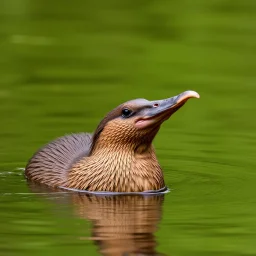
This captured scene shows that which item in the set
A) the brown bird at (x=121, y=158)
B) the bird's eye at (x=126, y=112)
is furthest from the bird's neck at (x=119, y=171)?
the bird's eye at (x=126, y=112)

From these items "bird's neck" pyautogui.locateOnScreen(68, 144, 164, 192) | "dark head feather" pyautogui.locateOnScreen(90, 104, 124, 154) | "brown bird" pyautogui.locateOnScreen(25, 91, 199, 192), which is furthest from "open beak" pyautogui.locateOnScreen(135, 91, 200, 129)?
"bird's neck" pyautogui.locateOnScreen(68, 144, 164, 192)

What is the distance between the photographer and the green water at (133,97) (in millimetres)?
10953

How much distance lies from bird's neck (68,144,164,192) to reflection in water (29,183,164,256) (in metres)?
0.16

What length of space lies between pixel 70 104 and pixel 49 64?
2365 millimetres

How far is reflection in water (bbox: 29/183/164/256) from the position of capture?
34.6 feet

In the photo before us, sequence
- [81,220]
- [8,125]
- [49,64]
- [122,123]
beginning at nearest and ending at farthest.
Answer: [81,220] → [122,123] → [8,125] → [49,64]

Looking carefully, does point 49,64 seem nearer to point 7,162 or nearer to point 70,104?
point 70,104

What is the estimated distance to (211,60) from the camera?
18.1 metres

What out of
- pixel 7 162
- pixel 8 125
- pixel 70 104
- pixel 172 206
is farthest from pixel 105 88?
pixel 172 206

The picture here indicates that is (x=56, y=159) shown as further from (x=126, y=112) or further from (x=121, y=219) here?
(x=121, y=219)

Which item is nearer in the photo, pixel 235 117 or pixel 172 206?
pixel 172 206

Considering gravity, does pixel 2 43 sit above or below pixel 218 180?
above

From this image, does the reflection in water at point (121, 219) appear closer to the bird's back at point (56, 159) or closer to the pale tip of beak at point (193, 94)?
the bird's back at point (56, 159)

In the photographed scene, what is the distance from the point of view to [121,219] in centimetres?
1152
